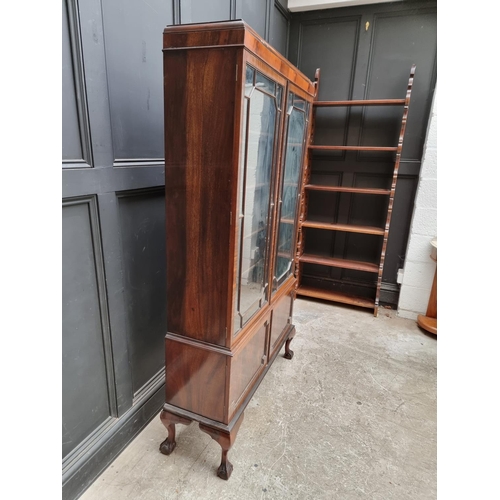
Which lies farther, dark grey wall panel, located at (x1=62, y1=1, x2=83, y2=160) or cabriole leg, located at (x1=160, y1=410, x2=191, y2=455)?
cabriole leg, located at (x1=160, y1=410, x2=191, y2=455)

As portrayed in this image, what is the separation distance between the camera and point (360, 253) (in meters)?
3.41

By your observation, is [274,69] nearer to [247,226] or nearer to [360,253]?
[247,226]

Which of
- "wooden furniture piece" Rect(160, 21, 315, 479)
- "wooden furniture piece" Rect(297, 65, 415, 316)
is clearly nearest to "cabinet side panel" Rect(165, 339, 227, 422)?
"wooden furniture piece" Rect(160, 21, 315, 479)

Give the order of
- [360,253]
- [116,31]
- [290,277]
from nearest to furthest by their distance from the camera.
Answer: [116,31] < [290,277] < [360,253]

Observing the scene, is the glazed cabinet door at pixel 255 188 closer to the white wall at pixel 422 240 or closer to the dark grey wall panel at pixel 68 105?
the dark grey wall panel at pixel 68 105

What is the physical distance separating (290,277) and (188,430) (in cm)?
106

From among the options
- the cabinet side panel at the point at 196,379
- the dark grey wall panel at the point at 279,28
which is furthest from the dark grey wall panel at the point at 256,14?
the cabinet side panel at the point at 196,379

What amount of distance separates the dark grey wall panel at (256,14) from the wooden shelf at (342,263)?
1.99 meters

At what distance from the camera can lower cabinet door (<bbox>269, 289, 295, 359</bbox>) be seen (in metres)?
1.96

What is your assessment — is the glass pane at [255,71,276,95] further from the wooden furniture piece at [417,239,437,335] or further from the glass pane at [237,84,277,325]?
the wooden furniture piece at [417,239,437,335]

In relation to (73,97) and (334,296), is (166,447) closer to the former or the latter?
(73,97)

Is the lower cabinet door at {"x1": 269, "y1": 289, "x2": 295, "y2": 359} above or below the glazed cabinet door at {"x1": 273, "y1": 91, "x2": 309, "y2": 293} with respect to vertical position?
below

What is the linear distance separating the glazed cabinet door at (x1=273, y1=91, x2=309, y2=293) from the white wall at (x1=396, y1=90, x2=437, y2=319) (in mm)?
1413
